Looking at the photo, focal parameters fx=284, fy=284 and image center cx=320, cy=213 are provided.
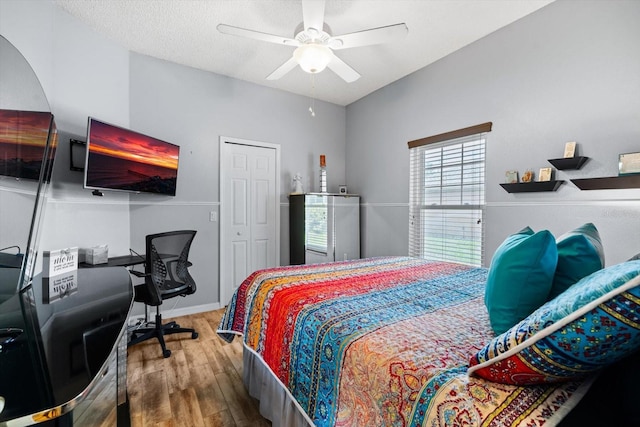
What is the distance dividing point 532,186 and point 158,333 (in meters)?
3.51

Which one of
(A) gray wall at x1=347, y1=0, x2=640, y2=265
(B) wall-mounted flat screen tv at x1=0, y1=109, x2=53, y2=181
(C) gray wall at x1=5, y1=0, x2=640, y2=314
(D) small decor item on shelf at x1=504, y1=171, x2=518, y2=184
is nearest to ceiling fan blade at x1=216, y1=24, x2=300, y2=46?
(C) gray wall at x1=5, y1=0, x2=640, y2=314

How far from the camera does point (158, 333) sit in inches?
100

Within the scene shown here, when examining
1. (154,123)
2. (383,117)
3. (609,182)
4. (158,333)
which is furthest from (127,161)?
(609,182)

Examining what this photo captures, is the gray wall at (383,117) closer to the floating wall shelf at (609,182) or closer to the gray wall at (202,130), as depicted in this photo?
the gray wall at (202,130)

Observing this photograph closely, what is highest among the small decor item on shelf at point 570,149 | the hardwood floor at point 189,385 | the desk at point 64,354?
the small decor item on shelf at point 570,149

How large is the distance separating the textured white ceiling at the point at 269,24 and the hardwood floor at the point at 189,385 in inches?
117

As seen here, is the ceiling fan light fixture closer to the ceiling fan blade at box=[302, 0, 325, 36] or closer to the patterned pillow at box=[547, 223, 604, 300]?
the ceiling fan blade at box=[302, 0, 325, 36]

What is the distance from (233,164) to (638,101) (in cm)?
378

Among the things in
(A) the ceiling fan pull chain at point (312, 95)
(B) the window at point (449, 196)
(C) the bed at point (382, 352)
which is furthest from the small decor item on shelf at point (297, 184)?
(C) the bed at point (382, 352)

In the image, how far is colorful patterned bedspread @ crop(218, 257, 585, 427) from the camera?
72 cm

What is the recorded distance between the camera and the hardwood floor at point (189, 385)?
169cm

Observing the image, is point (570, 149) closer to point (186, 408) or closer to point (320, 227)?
point (320, 227)

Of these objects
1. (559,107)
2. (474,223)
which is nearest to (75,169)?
(474,223)

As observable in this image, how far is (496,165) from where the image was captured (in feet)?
9.09
